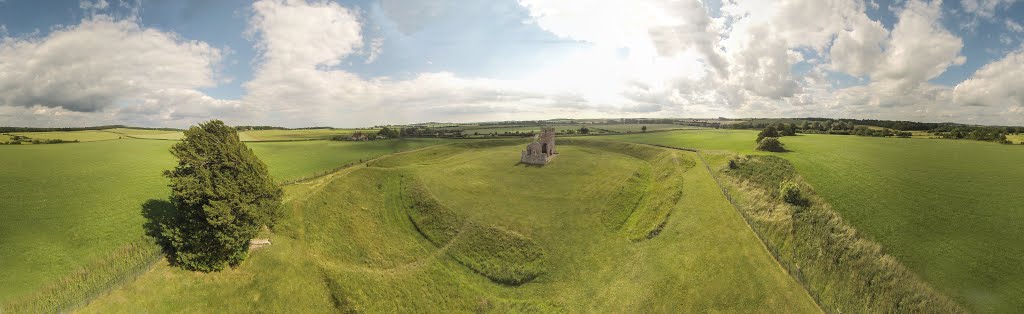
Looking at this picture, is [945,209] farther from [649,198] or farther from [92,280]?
[92,280]

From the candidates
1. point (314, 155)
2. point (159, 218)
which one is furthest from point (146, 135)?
point (159, 218)

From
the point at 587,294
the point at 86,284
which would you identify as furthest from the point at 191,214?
the point at 587,294

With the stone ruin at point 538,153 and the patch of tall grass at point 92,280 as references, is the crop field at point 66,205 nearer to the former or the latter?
the patch of tall grass at point 92,280

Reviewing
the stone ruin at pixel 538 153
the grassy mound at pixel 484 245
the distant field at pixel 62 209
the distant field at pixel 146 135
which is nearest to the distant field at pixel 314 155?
the distant field at pixel 62 209

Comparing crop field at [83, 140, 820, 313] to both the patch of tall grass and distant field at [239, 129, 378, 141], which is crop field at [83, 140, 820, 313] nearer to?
the patch of tall grass

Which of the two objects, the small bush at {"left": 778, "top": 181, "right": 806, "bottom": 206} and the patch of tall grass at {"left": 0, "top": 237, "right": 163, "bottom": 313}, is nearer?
the patch of tall grass at {"left": 0, "top": 237, "right": 163, "bottom": 313}

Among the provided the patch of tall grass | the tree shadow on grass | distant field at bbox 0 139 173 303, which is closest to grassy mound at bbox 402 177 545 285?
the tree shadow on grass
